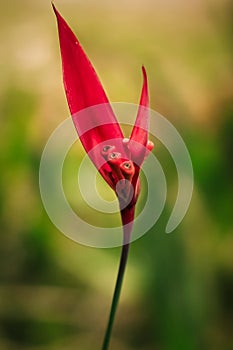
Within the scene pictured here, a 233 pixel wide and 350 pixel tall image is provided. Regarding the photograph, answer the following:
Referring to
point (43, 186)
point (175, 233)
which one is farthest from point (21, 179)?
point (175, 233)

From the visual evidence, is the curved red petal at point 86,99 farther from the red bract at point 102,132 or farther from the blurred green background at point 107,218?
the blurred green background at point 107,218

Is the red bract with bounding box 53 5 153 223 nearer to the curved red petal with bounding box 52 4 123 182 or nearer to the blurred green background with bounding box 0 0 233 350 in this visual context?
the curved red petal with bounding box 52 4 123 182

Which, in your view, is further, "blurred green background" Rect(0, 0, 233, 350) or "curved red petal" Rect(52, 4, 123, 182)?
"blurred green background" Rect(0, 0, 233, 350)

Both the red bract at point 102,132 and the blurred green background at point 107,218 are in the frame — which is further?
the blurred green background at point 107,218

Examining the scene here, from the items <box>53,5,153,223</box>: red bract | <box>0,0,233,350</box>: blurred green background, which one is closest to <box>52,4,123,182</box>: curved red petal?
<box>53,5,153,223</box>: red bract

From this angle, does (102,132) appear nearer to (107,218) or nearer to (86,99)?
(86,99)

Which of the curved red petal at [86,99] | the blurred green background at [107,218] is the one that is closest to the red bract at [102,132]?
the curved red petal at [86,99]
